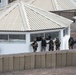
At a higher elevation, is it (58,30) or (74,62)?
(58,30)

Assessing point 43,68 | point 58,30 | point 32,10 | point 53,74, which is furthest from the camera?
point 32,10

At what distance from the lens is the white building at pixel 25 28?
81.7 feet

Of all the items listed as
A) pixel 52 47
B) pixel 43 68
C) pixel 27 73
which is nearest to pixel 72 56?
pixel 43 68

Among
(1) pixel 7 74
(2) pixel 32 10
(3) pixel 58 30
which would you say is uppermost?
(2) pixel 32 10

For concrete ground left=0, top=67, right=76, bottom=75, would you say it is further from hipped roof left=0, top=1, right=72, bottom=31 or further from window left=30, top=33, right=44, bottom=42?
hipped roof left=0, top=1, right=72, bottom=31

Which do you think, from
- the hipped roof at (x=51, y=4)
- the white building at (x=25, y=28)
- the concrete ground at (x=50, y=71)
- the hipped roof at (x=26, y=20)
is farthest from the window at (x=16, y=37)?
the hipped roof at (x=51, y=4)

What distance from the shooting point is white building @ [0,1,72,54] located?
981 inches

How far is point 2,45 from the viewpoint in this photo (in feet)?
82.5

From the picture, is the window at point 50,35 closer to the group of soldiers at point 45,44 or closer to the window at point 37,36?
the window at point 37,36

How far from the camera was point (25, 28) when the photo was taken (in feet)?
83.7

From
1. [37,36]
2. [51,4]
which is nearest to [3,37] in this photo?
[37,36]

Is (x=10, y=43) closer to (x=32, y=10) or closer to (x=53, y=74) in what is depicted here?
(x=32, y=10)

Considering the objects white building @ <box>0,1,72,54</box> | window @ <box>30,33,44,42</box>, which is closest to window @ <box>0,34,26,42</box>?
white building @ <box>0,1,72,54</box>

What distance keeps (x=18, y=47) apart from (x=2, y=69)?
33.9 ft
